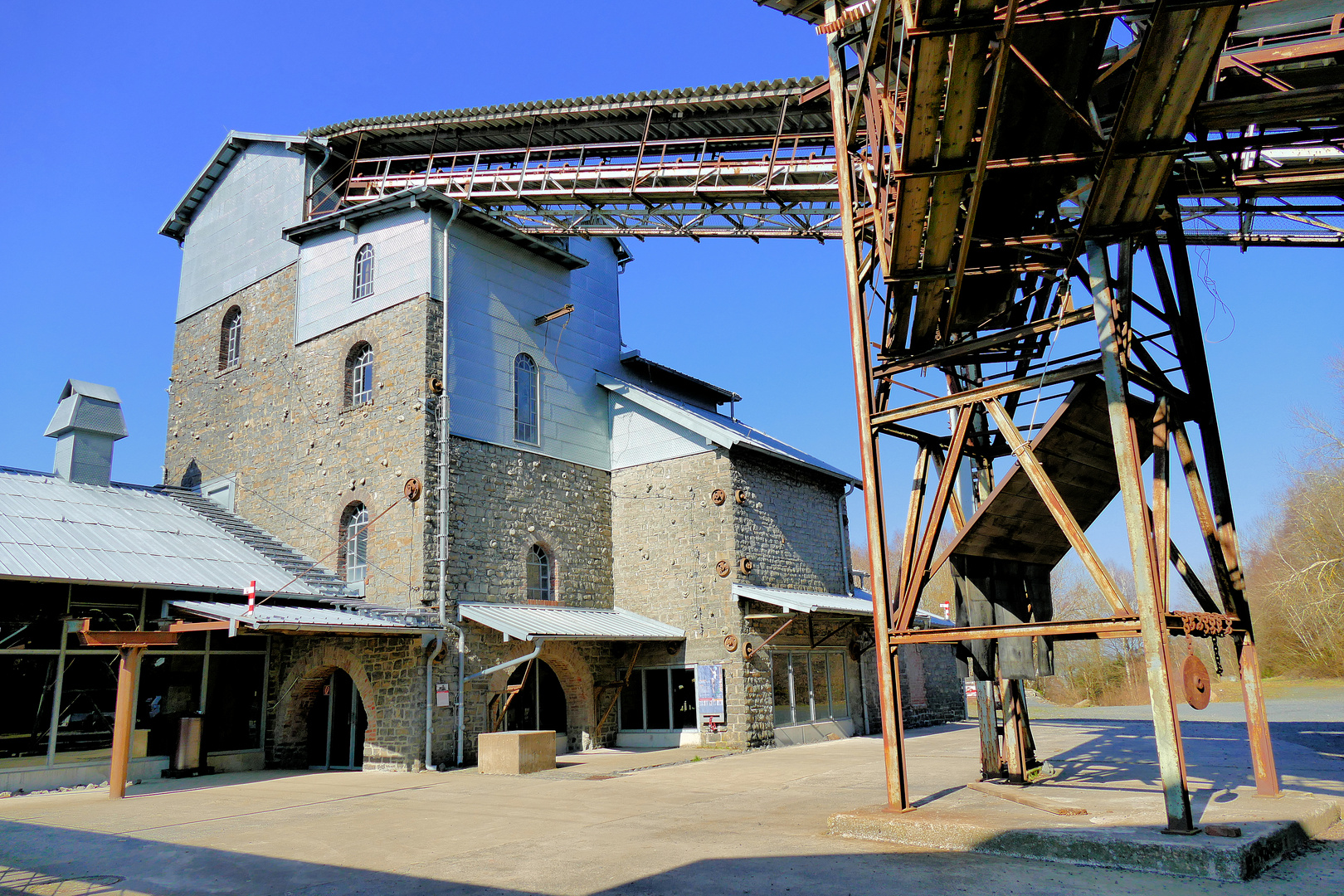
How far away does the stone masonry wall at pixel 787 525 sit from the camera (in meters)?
16.5

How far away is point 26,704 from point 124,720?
1.78m

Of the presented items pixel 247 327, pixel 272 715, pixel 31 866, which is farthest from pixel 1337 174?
pixel 247 327

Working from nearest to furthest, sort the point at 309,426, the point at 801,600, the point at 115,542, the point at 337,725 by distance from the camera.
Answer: the point at 115,542, the point at 337,725, the point at 801,600, the point at 309,426

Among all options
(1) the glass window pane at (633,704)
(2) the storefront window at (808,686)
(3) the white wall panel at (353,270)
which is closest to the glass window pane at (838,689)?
(2) the storefront window at (808,686)

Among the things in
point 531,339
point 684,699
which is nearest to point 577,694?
point 684,699

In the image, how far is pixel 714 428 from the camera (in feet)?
54.3

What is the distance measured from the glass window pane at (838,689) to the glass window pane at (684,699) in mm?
3330

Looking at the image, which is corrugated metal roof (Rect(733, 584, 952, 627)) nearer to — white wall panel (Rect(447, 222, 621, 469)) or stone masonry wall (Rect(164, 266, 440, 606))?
white wall panel (Rect(447, 222, 621, 469))

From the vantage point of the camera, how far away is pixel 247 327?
58.5 ft

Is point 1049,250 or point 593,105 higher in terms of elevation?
point 593,105

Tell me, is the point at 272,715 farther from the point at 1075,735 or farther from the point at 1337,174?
the point at 1337,174

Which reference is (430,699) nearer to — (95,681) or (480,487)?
(480,487)

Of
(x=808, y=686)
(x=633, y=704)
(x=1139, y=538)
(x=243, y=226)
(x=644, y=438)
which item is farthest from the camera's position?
(x=243, y=226)

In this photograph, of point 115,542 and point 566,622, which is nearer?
point 115,542
